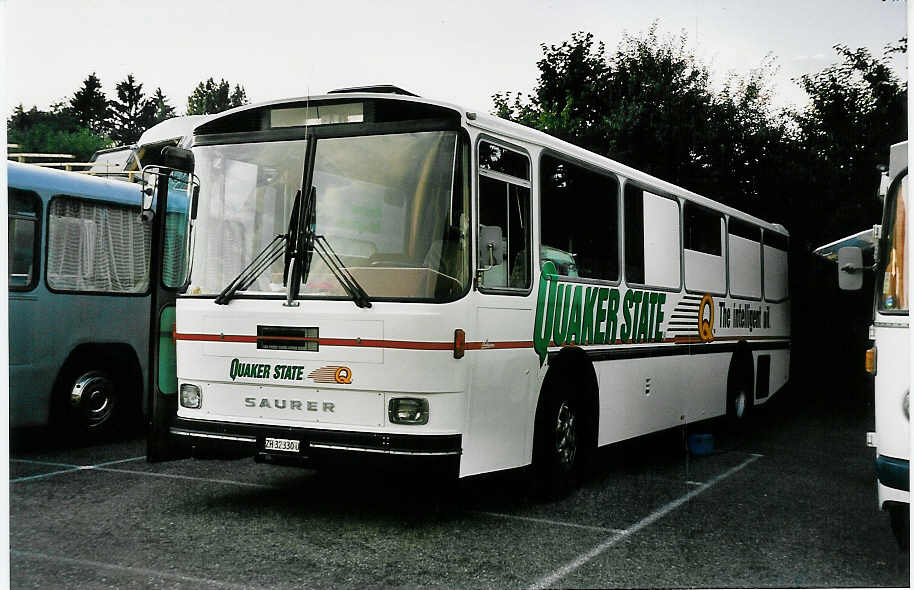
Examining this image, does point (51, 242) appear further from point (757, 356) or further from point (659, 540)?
point (757, 356)

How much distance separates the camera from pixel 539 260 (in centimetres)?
703

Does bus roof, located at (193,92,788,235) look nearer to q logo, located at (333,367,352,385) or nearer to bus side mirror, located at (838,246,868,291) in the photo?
q logo, located at (333,367,352,385)

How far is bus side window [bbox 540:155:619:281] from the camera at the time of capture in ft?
23.7

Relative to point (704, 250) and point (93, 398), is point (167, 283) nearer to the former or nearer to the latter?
point (93, 398)

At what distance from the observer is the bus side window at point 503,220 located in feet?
20.9

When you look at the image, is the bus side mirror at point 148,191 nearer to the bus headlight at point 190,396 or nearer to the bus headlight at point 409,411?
the bus headlight at point 190,396

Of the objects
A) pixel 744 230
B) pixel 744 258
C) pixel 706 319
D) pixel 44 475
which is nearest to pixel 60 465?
pixel 44 475

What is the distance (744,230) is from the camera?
11.9 m

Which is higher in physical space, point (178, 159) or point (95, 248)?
point (178, 159)

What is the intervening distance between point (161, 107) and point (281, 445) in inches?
121

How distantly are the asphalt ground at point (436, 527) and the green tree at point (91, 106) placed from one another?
278 centimetres

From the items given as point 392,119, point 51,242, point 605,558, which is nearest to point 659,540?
point 605,558

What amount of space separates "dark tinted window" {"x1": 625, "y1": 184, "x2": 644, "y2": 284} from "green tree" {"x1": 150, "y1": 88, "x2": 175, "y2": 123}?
12.4ft

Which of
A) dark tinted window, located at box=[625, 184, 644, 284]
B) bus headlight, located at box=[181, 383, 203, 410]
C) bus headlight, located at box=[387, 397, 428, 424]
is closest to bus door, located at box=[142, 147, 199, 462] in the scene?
bus headlight, located at box=[181, 383, 203, 410]
